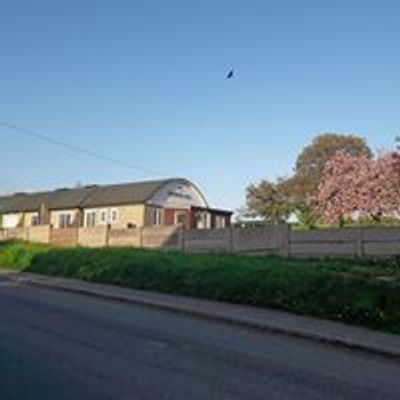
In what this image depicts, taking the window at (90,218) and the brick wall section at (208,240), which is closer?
the brick wall section at (208,240)

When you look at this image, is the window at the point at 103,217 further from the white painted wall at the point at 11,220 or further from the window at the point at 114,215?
the white painted wall at the point at 11,220

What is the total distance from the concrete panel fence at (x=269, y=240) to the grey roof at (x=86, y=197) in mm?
19057

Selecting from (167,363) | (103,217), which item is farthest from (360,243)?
(103,217)

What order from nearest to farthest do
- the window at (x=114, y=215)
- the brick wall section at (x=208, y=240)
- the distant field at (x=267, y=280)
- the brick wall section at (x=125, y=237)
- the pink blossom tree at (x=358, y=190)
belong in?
1. the distant field at (x=267, y=280)
2. the brick wall section at (x=208, y=240)
3. the brick wall section at (x=125, y=237)
4. the pink blossom tree at (x=358, y=190)
5. the window at (x=114, y=215)

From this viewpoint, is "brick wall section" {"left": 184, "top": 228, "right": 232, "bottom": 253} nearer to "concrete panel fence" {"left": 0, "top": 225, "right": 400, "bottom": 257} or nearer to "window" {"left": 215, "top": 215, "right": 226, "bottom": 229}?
"concrete panel fence" {"left": 0, "top": 225, "right": 400, "bottom": 257}

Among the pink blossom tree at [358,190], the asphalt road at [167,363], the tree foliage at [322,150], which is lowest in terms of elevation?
the asphalt road at [167,363]

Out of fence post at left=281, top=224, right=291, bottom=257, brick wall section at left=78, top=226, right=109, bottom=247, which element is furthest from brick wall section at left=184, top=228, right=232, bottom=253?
brick wall section at left=78, top=226, right=109, bottom=247

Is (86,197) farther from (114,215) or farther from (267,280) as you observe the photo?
(267,280)

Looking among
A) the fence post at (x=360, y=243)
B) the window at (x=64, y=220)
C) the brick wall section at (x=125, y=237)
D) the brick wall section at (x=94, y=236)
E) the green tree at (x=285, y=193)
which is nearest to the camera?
the fence post at (x=360, y=243)

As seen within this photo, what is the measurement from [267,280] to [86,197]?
47.0 meters

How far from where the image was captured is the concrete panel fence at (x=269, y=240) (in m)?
28.1

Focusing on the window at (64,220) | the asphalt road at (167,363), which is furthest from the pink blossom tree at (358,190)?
the asphalt road at (167,363)

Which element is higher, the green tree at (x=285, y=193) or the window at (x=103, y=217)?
the green tree at (x=285, y=193)

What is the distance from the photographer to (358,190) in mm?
56719
